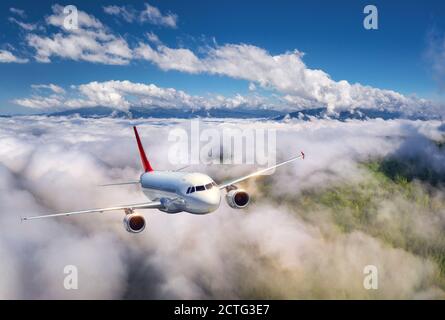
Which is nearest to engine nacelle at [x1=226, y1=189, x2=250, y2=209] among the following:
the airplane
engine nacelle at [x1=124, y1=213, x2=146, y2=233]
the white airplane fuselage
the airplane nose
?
the airplane

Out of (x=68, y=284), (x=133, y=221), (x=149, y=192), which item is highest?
(x=149, y=192)

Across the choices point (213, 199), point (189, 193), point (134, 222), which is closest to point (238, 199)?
point (213, 199)

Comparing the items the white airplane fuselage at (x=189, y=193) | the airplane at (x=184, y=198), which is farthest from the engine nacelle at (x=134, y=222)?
the white airplane fuselage at (x=189, y=193)

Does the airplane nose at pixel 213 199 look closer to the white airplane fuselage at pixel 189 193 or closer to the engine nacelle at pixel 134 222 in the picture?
the white airplane fuselage at pixel 189 193

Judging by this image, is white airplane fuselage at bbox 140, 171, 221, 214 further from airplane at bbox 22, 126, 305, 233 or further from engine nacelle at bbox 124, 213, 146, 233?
engine nacelle at bbox 124, 213, 146, 233
